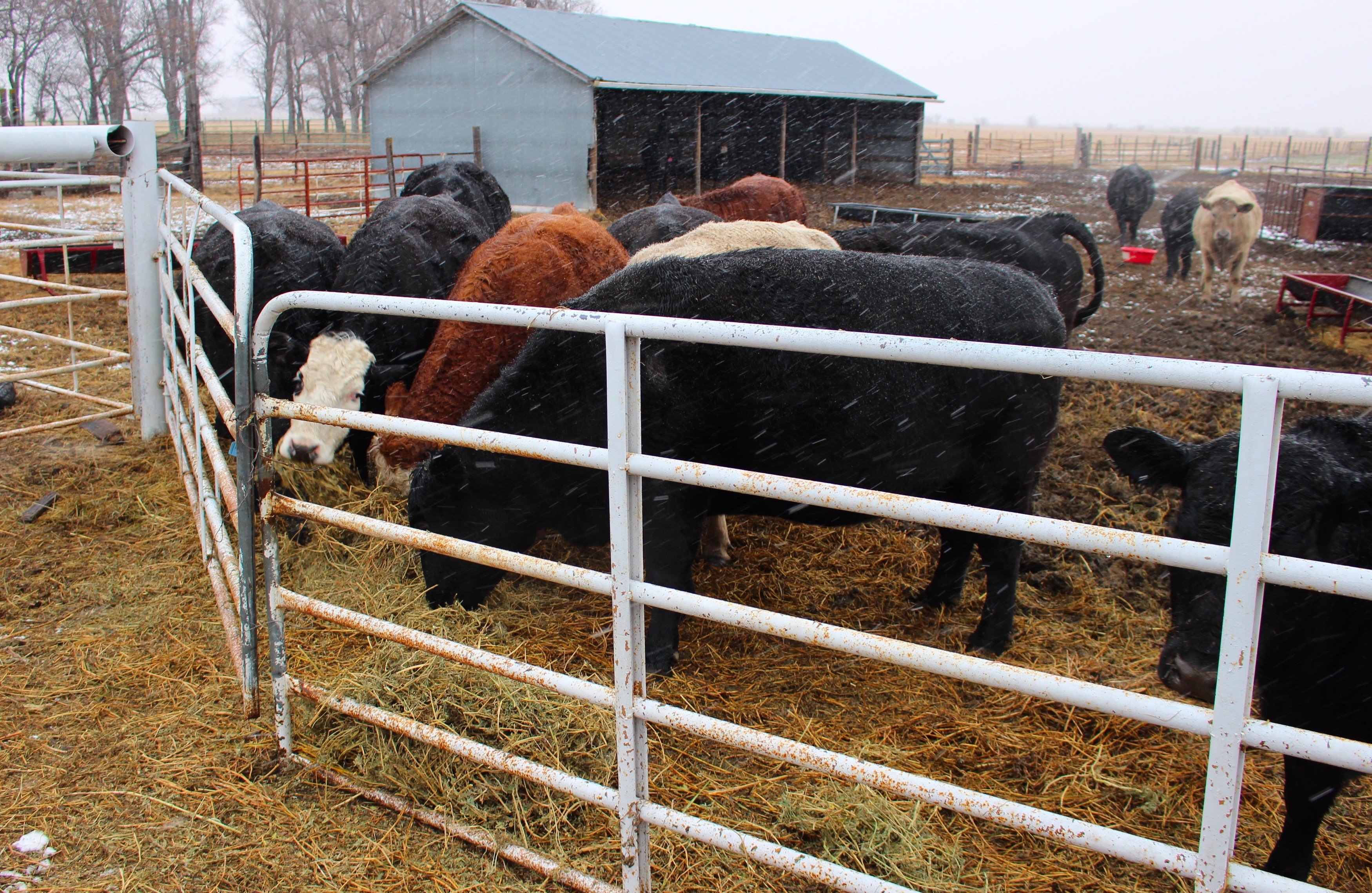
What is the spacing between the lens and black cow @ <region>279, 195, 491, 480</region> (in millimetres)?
4965

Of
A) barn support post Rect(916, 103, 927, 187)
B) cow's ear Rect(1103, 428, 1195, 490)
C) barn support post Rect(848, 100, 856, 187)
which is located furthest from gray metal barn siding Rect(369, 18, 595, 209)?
cow's ear Rect(1103, 428, 1195, 490)

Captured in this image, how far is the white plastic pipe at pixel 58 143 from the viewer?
13.4 feet

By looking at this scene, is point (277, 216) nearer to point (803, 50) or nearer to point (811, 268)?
point (811, 268)

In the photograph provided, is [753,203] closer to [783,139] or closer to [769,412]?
[769,412]

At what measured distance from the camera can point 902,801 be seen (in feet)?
9.26

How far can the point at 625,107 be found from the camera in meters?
26.3

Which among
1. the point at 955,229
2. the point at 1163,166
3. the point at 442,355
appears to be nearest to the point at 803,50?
the point at 1163,166

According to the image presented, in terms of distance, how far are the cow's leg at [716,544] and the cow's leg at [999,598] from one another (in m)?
1.41

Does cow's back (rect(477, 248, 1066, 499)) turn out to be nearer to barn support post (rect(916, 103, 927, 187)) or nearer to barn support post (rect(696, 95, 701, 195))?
barn support post (rect(696, 95, 701, 195))

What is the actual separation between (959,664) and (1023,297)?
2641mm

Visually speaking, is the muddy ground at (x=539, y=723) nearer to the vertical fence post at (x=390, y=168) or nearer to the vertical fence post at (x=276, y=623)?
the vertical fence post at (x=276, y=623)

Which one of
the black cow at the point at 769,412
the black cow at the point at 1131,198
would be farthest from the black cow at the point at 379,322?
the black cow at the point at 1131,198

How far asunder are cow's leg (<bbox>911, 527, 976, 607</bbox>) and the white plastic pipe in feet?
13.7

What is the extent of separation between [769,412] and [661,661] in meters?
1.10
